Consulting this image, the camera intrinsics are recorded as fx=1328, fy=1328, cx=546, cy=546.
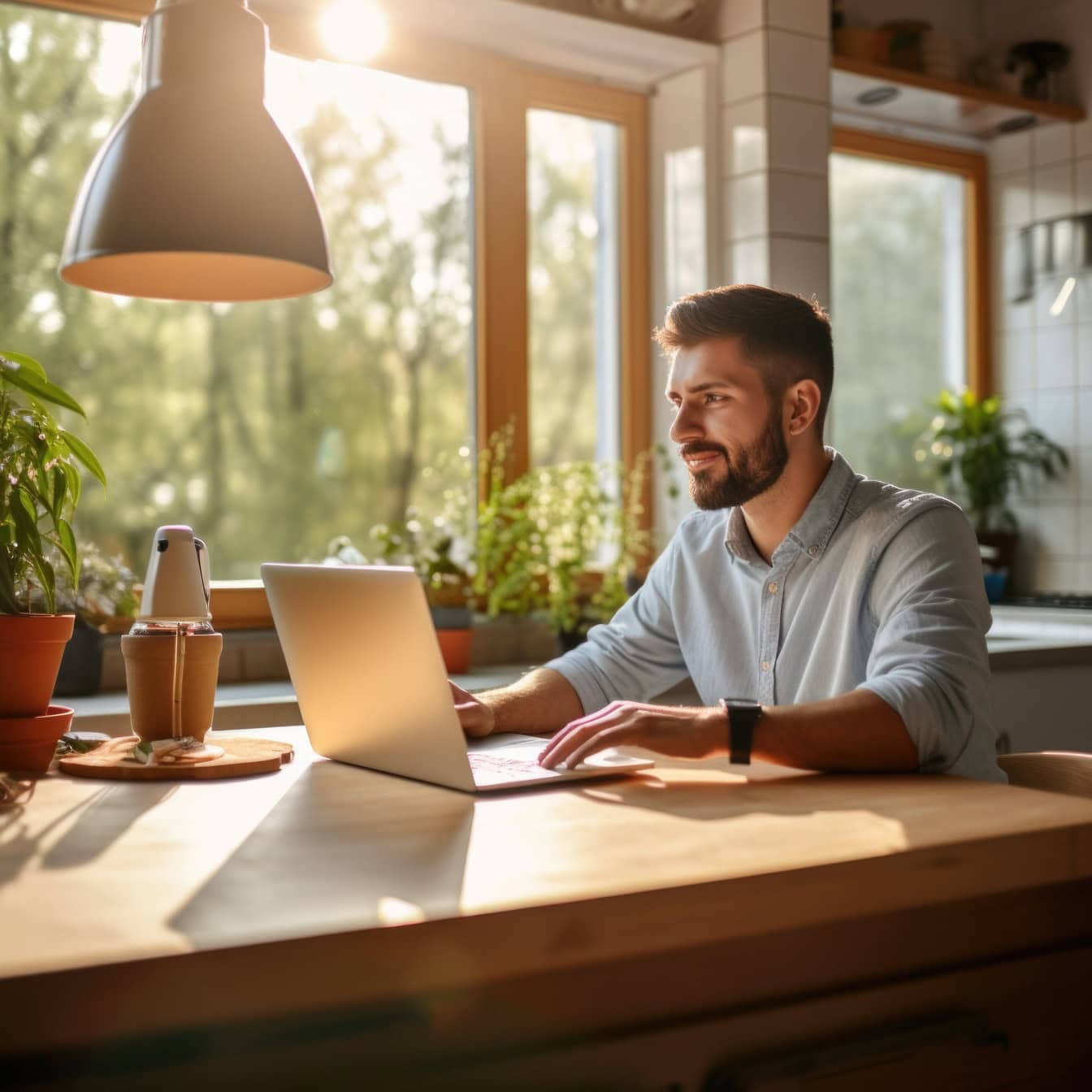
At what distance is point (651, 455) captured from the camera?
3.31 m

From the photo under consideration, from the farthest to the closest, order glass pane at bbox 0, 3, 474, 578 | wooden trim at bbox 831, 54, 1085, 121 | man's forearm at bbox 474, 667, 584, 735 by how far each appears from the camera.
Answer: wooden trim at bbox 831, 54, 1085, 121
glass pane at bbox 0, 3, 474, 578
man's forearm at bbox 474, 667, 584, 735

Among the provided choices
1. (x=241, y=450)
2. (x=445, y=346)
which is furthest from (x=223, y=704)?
(x=445, y=346)

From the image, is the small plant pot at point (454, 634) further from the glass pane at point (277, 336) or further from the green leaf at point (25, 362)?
the green leaf at point (25, 362)

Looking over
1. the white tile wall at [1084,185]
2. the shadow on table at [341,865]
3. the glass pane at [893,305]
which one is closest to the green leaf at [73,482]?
the shadow on table at [341,865]

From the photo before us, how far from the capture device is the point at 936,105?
3824 millimetres

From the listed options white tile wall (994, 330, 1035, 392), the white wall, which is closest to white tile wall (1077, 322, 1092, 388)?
the white wall

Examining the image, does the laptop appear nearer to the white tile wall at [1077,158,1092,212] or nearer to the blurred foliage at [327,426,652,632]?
the blurred foliage at [327,426,652,632]

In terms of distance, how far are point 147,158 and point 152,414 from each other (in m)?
1.53

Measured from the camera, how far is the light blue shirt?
148 cm

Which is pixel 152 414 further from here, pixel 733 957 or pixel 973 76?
pixel 973 76

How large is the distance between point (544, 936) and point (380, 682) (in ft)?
1.61

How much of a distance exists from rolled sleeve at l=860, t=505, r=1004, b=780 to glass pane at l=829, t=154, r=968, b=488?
226cm

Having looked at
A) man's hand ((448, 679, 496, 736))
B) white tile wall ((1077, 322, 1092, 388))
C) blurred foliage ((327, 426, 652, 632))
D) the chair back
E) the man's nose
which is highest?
white tile wall ((1077, 322, 1092, 388))

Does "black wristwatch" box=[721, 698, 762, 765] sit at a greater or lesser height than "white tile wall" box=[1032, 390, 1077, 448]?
lesser
